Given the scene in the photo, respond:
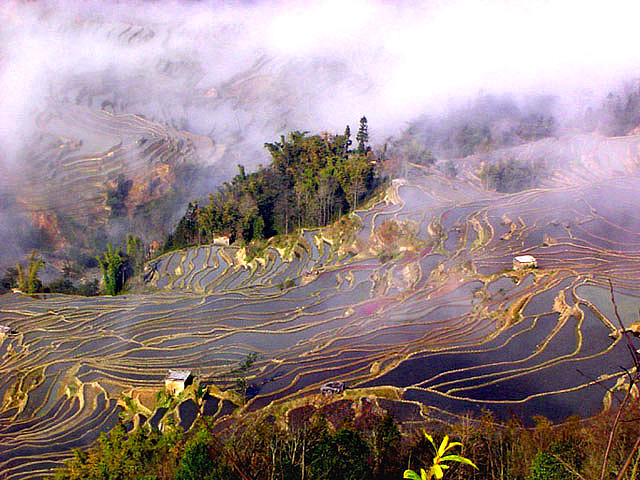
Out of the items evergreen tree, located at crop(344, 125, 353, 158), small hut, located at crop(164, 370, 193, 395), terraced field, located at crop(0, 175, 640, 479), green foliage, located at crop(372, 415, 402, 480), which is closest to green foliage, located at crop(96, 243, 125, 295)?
terraced field, located at crop(0, 175, 640, 479)

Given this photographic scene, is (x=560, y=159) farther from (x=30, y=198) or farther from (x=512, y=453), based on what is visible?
(x=30, y=198)

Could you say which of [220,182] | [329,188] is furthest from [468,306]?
[220,182]

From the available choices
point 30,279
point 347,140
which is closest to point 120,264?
point 30,279

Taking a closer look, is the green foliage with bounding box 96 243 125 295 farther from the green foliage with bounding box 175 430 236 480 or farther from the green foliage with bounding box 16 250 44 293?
the green foliage with bounding box 175 430 236 480

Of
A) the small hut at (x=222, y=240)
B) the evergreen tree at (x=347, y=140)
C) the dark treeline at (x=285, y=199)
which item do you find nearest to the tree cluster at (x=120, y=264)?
the dark treeline at (x=285, y=199)

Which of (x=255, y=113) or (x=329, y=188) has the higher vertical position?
(x=255, y=113)

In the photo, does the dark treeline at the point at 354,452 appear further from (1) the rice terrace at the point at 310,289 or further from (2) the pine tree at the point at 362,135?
(2) the pine tree at the point at 362,135
